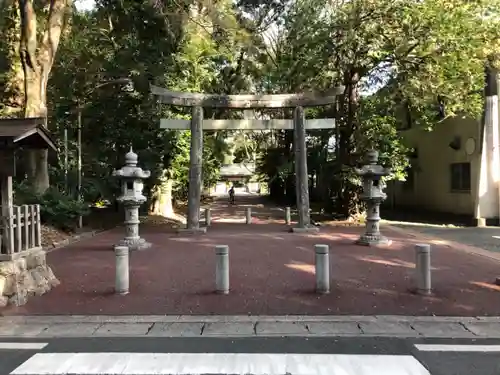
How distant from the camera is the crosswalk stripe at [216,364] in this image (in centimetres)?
454

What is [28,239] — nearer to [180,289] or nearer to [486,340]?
[180,289]

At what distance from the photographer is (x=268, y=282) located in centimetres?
819

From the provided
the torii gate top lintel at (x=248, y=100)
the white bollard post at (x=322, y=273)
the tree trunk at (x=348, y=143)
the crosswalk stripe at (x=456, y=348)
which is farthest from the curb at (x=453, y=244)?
the crosswalk stripe at (x=456, y=348)

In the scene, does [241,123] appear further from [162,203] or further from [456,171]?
[456,171]

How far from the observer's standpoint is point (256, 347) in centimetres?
523

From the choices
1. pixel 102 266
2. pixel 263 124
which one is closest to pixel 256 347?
pixel 102 266

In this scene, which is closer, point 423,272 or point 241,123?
point 423,272

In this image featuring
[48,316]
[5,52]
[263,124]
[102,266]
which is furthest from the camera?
[5,52]

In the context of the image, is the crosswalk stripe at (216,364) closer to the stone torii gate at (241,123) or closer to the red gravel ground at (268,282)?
the red gravel ground at (268,282)

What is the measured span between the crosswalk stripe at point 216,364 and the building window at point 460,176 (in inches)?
718

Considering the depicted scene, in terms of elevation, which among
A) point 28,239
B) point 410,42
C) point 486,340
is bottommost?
point 486,340

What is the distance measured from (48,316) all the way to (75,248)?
623cm

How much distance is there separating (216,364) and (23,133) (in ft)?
15.2

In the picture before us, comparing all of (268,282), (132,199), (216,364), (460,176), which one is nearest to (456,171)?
(460,176)
